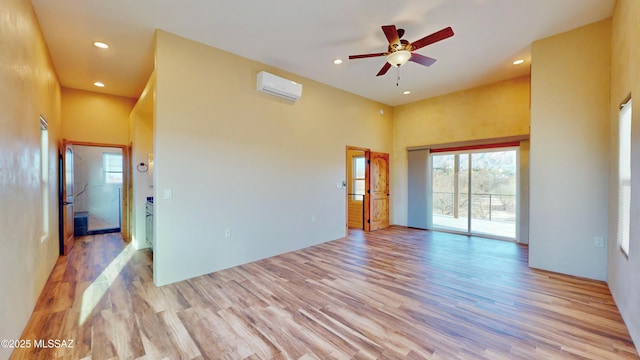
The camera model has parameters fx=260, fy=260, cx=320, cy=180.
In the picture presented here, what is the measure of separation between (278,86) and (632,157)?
Result: 166 inches

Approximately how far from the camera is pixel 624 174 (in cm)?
273

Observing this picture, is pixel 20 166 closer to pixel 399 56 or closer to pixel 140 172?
pixel 140 172

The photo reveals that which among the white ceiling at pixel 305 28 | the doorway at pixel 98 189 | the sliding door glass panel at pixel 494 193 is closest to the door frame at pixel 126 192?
the doorway at pixel 98 189

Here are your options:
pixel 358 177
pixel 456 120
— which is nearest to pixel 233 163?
pixel 358 177

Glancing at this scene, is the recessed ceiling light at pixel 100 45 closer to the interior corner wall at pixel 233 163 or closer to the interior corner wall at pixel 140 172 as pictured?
the interior corner wall at pixel 233 163

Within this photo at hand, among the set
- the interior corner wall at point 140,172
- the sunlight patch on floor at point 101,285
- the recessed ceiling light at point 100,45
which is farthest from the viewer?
the interior corner wall at point 140,172

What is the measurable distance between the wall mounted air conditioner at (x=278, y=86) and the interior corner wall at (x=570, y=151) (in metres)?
3.62

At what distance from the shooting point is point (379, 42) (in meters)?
3.71

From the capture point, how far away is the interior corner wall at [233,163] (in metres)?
3.41

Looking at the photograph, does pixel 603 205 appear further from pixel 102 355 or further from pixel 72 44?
pixel 72 44

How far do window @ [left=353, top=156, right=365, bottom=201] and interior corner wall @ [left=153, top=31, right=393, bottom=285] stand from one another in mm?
1763

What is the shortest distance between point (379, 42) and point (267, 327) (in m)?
3.81

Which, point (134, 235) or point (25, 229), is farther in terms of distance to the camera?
point (134, 235)

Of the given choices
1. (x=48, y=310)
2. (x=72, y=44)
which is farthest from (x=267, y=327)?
(x=72, y=44)
